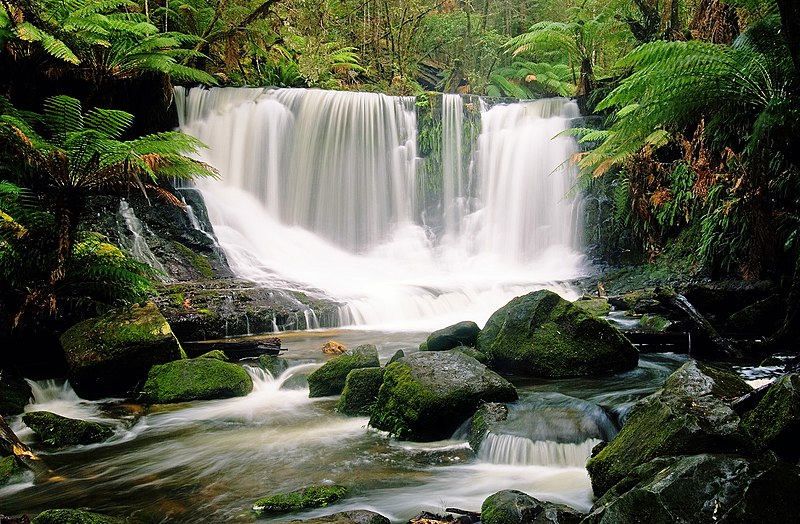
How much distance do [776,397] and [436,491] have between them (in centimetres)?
194

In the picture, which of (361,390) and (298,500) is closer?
(298,500)

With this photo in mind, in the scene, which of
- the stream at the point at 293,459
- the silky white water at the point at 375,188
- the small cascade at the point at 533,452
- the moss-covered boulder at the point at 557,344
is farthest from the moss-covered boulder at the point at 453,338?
the silky white water at the point at 375,188

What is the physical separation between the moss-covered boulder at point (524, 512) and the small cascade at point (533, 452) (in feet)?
3.20

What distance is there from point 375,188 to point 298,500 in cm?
1153


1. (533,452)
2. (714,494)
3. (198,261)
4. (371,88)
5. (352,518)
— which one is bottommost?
(533,452)

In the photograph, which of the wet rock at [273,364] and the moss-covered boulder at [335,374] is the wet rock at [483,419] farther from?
the wet rock at [273,364]

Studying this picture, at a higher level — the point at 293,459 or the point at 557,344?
the point at 557,344

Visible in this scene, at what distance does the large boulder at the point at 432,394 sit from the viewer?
14.1 feet

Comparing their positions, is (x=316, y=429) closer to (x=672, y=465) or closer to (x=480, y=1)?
(x=672, y=465)

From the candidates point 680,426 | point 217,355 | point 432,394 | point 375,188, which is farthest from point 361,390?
point 375,188

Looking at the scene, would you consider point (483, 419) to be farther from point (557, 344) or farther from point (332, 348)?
→ point (332, 348)

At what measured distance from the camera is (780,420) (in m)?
2.54

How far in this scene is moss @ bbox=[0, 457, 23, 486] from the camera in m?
3.72

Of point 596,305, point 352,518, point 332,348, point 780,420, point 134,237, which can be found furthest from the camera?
point 134,237
